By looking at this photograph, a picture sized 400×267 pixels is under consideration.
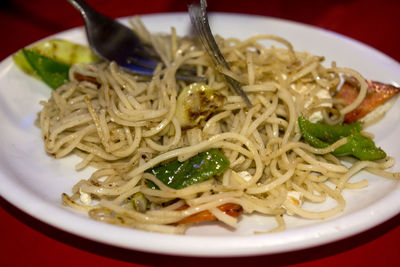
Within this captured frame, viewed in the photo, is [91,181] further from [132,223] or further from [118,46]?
[118,46]

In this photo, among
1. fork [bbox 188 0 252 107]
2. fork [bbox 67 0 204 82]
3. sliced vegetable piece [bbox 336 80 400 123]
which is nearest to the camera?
fork [bbox 188 0 252 107]

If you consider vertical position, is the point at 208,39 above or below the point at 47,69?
above

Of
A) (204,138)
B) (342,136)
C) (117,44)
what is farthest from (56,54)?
(342,136)

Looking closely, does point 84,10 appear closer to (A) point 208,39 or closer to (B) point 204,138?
(A) point 208,39

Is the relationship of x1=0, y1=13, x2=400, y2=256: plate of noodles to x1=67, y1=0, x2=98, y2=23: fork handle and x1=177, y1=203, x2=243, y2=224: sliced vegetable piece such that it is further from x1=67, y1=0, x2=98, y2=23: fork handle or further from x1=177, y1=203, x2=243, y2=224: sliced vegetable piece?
x1=67, y1=0, x2=98, y2=23: fork handle

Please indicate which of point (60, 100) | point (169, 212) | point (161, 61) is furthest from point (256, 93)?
point (60, 100)

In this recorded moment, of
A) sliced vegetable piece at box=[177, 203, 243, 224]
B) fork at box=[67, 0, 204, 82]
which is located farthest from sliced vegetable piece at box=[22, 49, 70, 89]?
sliced vegetable piece at box=[177, 203, 243, 224]
